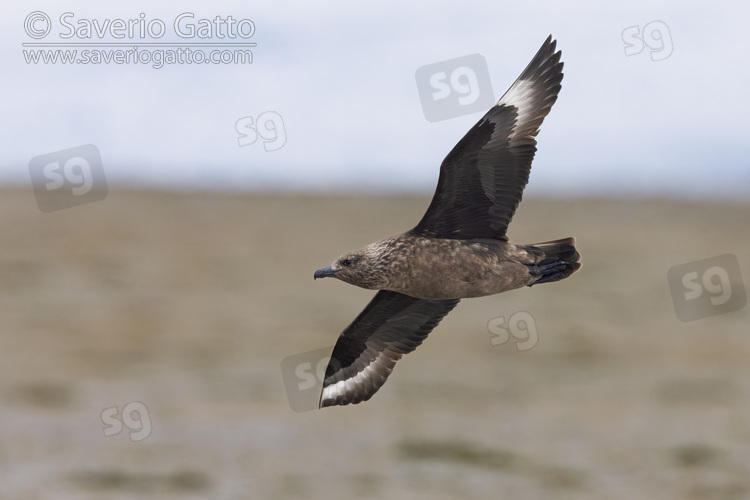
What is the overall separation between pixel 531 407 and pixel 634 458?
212 inches

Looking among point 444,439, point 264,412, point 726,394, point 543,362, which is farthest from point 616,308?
point 264,412

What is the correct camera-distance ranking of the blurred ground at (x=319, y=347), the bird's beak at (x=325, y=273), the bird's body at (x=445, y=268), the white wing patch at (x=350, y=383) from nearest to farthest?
the bird's beak at (x=325, y=273) → the bird's body at (x=445, y=268) → the white wing patch at (x=350, y=383) → the blurred ground at (x=319, y=347)

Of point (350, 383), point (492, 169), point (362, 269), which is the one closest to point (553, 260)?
point (492, 169)

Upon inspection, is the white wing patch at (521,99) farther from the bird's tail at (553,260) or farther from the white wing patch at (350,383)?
the white wing patch at (350,383)

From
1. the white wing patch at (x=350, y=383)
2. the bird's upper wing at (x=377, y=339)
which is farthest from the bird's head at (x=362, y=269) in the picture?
the white wing patch at (x=350, y=383)

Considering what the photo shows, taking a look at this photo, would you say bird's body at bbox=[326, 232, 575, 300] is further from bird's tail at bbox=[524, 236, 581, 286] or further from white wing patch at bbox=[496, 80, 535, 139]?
white wing patch at bbox=[496, 80, 535, 139]

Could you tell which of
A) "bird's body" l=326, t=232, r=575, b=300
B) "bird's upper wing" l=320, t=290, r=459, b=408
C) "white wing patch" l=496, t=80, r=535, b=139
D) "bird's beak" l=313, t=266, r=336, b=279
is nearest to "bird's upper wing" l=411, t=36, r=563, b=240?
"white wing patch" l=496, t=80, r=535, b=139

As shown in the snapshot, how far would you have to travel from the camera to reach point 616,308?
47750 mm

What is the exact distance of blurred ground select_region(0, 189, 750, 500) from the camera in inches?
1433

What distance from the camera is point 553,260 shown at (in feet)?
20.5

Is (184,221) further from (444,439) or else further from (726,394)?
(726,394)

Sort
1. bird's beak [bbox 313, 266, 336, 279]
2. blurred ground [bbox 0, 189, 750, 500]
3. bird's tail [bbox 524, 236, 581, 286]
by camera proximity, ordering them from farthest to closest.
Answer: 1. blurred ground [bbox 0, 189, 750, 500]
2. bird's tail [bbox 524, 236, 581, 286]
3. bird's beak [bbox 313, 266, 336, 279]

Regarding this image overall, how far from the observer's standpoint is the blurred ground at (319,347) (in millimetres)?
36406

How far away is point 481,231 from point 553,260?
0.43 meters
